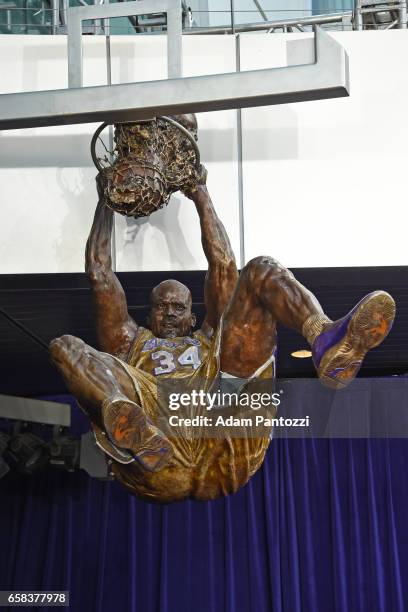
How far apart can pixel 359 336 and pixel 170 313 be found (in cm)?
118

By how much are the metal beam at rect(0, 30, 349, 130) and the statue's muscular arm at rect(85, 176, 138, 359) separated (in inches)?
44.3

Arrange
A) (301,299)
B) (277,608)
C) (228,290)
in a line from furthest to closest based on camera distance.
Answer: (277,608) → (228,290) → (301,299)

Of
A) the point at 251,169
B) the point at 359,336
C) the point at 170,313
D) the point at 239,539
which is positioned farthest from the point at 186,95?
the point at 239,539

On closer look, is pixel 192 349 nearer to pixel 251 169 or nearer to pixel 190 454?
pixel 190 454

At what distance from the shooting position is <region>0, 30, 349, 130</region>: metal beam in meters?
2.88

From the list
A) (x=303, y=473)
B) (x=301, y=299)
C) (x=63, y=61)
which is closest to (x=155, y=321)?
(x=301, y=299)

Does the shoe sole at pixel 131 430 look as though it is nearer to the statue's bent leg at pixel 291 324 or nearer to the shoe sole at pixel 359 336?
the statue's bent leg at pixel 291 324

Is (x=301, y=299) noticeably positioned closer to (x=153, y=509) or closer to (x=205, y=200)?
(x=205, y=200)

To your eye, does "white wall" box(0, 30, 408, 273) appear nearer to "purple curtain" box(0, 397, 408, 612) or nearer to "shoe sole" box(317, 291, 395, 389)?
"shoe sole" box(317, 291, 395, 389)

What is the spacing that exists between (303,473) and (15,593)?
5.97 feet

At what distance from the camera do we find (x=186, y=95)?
2.94 m

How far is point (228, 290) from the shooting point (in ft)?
13.5

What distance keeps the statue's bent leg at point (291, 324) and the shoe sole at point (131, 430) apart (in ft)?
1.26

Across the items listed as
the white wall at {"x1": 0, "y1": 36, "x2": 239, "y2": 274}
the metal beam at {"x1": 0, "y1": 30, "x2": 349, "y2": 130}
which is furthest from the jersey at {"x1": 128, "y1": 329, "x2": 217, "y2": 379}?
the metal beam at {"x1": 0, "y1": 30, "x2": 349, "y2": 130}
